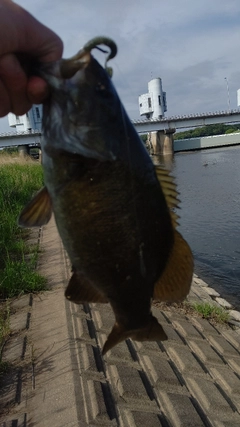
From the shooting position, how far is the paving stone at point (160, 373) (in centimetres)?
454

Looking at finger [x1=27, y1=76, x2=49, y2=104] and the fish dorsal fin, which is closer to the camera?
finger [x1=27, y1=76, x2=49, y2=104]

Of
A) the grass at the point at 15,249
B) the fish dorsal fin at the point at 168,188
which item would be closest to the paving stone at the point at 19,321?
the grass at the point at 15,249

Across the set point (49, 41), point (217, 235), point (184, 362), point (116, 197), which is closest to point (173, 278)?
point (116, 197)

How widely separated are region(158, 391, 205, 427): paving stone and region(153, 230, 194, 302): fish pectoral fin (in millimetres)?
2475

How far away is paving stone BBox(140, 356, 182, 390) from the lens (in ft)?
14.9

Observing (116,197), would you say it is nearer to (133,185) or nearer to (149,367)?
(133,185)

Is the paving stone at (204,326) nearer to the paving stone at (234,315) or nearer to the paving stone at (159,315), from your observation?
the paving stone at (159,315)

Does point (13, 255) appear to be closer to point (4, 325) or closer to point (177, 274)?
point (4, 325)

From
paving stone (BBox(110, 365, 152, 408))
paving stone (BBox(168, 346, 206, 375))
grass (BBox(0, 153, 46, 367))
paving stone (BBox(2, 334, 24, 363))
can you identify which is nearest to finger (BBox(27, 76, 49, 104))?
paving stone (BBox(110, 365, 152, 408))

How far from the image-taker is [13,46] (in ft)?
6.15

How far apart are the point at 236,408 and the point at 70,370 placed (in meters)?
1.91

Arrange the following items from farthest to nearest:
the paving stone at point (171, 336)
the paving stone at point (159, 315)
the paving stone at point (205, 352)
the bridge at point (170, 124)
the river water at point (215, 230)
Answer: the bridge at point (170, 124)
the river water at point (215, 230)
the paving stone at point (159, 315)
the paving stone at point (171, 336)
the paving stone at point (205, 352)

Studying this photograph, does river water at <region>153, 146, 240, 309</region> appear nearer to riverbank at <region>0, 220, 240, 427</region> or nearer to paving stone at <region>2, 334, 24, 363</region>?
riverbank at <region>0, 220, 240, 427</region>

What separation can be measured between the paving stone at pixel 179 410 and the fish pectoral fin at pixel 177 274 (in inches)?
97.4
